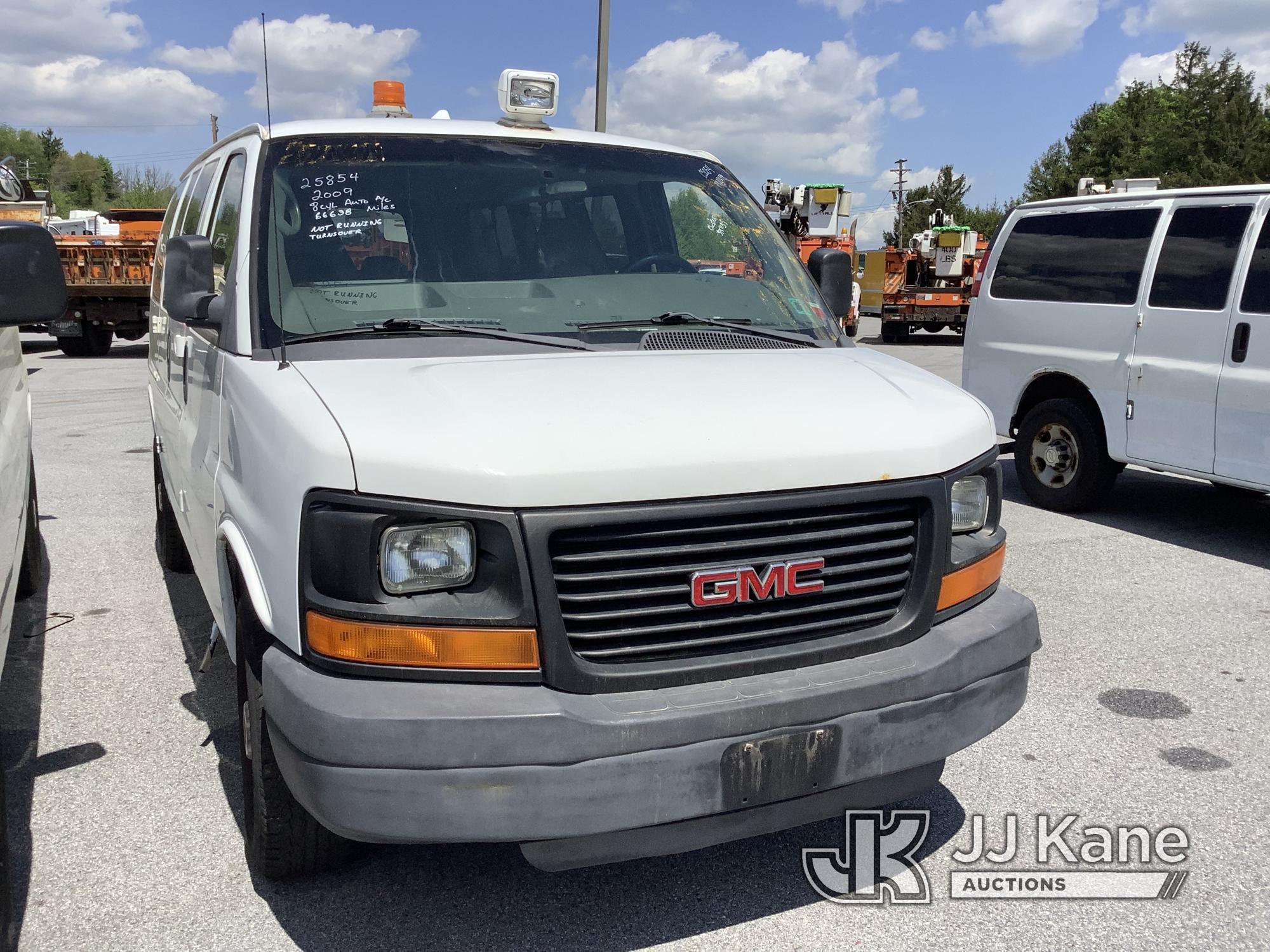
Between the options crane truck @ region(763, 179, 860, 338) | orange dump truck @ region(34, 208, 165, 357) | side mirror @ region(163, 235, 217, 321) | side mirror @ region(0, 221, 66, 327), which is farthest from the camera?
crane truck @ region(763, 179, 860, 338)

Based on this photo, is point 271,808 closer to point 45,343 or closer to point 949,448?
point 949,448

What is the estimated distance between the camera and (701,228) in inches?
159

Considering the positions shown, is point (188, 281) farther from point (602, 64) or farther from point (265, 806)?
point (602, 64)

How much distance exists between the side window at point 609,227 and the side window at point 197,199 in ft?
4.92

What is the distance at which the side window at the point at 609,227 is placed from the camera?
12.0 feet

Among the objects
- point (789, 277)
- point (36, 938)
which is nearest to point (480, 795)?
point (36, 938)

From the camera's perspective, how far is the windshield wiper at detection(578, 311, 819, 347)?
3.32m

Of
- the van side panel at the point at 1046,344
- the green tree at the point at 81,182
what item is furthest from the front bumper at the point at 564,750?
the green tree at the point at 81,182

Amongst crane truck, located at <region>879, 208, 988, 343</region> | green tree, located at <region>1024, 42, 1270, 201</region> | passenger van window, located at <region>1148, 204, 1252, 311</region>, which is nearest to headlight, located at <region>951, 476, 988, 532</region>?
passenger van window, located at <region>1148, 204, 1252, 311</region>

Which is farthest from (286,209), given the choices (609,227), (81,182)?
(81,182)

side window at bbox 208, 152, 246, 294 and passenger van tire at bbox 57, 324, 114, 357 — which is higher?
side window at bbox 208, 152, 246, 294

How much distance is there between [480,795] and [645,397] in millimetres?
986

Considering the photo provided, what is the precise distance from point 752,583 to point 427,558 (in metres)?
0.73

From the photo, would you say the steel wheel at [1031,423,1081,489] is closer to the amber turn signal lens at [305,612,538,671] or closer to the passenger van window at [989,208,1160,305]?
the passenger van window at [989,208,1160,305]
